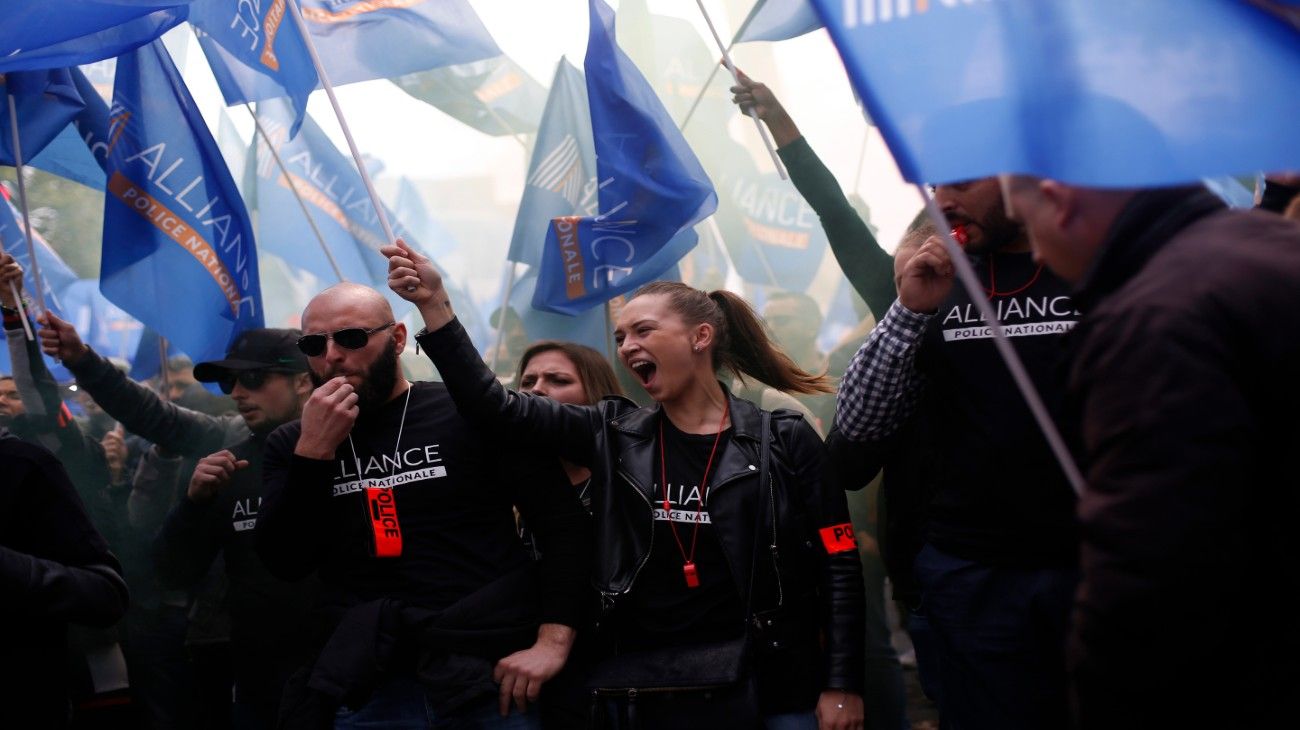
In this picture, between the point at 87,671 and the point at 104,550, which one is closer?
the point at 104,550

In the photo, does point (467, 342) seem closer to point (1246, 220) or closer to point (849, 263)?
point (849, 263)

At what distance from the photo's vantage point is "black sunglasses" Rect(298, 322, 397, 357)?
11.0 ft

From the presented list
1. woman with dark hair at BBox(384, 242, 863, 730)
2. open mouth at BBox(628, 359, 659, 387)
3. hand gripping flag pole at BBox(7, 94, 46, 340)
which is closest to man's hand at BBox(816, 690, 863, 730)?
woman with dark hair at BBox(384, 242, 863, 730)

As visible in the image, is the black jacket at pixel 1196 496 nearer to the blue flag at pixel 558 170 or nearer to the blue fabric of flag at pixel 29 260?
the blue flag at pixel 558 170

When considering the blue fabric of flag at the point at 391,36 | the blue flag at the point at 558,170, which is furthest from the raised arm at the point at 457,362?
the blue flag at the point at 558,170

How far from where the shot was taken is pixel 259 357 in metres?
4.54

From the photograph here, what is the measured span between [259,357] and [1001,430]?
2.94 meters

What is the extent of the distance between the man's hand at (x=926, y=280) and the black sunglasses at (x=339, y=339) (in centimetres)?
152

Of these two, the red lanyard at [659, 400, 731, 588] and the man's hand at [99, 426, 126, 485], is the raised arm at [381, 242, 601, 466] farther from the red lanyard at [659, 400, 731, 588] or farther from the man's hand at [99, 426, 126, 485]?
the man's hand at [99, 426, 126, 485]

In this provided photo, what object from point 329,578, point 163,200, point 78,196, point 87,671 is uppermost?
point 78,196

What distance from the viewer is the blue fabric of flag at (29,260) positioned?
5465 millimetres

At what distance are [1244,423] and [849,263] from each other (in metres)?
2.43

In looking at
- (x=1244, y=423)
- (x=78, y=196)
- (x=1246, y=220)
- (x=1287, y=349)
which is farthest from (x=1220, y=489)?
(x=78, y=196)

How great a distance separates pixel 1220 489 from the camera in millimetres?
1426
